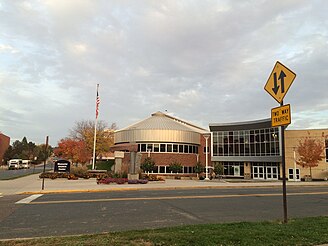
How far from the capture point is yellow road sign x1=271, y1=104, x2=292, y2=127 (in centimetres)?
778

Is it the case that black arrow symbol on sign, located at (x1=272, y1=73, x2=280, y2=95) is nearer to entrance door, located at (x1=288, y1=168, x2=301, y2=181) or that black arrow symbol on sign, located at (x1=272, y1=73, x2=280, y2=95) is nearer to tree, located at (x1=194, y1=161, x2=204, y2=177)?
tree, located at (x1=194, y1=161, x2=204, y2=177)

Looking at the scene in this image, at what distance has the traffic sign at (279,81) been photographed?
791 cm

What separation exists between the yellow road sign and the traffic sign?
0.29 metres

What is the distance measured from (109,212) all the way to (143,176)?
1944cm

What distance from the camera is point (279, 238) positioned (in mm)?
6238

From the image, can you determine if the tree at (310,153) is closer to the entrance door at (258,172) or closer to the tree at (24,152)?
the entrance door at (258,172)

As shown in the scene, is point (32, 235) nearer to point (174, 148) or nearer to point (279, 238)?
point (279, 238)

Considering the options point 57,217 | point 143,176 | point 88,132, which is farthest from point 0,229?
point 88,132

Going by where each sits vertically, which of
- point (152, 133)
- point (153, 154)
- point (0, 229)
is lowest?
point (0, 229)

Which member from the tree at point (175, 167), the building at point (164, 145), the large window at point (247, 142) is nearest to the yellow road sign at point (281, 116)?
the tree at point (175, 167)

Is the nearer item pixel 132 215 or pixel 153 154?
pixel 132 215

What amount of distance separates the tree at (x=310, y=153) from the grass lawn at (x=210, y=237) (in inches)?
1501

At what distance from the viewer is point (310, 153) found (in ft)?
136

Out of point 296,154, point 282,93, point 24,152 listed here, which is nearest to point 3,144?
point 24,152
